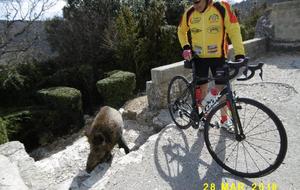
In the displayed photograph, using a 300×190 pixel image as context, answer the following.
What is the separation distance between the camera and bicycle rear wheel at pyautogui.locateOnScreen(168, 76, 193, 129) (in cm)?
424

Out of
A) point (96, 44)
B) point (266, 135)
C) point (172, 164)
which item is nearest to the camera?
point (172, 164)

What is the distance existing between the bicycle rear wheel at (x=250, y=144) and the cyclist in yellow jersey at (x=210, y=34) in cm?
26

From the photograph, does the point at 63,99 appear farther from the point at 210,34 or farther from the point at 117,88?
the point at 210,34

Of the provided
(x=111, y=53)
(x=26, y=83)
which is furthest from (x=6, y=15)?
Answer: (x=111, y=53)

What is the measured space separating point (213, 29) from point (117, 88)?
4.73 meters

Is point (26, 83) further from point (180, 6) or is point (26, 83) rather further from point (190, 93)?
point (190, 93)

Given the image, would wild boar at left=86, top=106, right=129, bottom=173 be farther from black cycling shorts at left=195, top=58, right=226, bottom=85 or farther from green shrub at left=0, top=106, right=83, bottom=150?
green shrub at left=0, top=106, right=83, bottom=150

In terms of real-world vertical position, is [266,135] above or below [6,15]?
below

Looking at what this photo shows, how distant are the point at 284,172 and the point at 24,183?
2777 mm

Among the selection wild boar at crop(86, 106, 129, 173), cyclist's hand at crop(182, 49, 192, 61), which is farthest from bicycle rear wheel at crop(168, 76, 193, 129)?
wild boar at crop(86, 106, 129, 173)

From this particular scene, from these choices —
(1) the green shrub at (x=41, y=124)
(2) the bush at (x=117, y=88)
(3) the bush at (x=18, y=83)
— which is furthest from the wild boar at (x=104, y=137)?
(3) the bush at (x=18, y=83)

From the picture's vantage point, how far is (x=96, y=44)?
12844 mm

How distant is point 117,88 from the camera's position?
26.2ft

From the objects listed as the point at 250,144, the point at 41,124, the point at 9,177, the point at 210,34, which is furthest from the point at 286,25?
the point at 9,177
